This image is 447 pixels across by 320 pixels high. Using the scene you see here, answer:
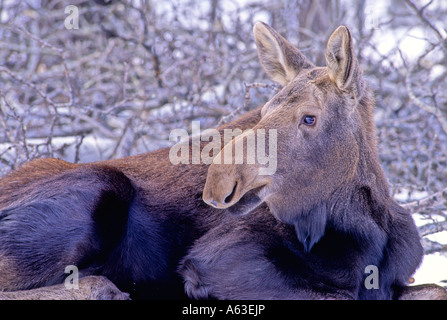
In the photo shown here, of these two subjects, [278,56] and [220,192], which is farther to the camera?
[278,56]

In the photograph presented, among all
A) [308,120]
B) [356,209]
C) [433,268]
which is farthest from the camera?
[433,268]

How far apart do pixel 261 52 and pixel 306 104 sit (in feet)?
2.84

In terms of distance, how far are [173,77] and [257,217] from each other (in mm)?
4230

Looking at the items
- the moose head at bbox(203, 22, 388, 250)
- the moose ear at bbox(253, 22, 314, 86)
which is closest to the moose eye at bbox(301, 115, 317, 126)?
the moose head at bbox(203, 22, 388, 250)

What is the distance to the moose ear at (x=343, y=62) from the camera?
3.54 metres

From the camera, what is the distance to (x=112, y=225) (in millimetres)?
4016

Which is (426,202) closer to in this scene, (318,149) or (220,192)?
(318,149)

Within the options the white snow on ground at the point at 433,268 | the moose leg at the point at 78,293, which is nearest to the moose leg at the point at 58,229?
the moose leg at the point at 78,293

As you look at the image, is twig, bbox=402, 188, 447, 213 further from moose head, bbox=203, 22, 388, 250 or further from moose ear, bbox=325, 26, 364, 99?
moose ear, bbox=325, 26, 364, 99

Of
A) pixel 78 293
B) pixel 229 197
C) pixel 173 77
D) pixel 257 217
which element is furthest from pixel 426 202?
pixel 173 77

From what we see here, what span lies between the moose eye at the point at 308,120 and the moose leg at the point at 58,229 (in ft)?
4.60

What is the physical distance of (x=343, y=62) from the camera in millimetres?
3598

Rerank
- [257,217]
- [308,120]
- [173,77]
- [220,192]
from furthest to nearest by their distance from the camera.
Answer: [173,77] < [257,217] < [308,120] < [220,192]

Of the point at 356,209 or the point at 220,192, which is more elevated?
the point at 220,192
